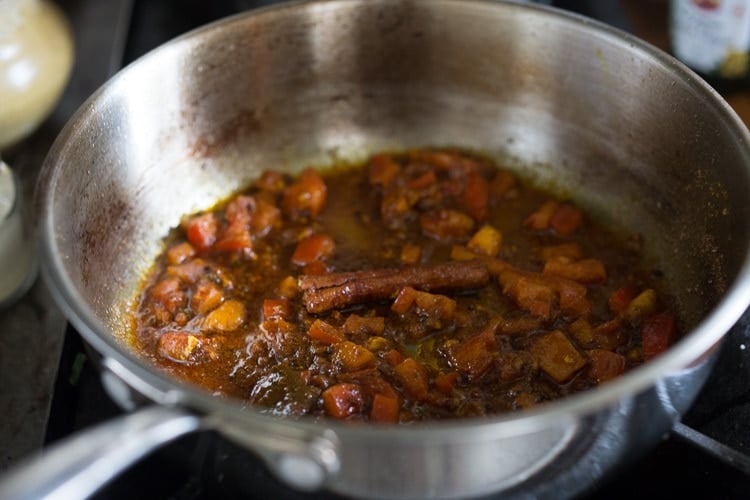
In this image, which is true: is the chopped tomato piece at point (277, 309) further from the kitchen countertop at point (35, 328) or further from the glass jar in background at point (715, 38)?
the glass jar in background at point (715, 38)

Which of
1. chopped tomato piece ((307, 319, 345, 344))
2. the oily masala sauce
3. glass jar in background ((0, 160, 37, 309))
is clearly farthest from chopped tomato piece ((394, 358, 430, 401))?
glass jar in background ((0, 160, 37, 309))

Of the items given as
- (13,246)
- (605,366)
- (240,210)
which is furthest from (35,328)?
(605,366)

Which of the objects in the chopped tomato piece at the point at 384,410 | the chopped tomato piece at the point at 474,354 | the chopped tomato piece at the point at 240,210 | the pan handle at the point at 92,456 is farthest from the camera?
the chopped tomato piece at the point at 240,210

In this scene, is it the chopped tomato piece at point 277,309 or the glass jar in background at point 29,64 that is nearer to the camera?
the chopped tomato piece at point 277,309

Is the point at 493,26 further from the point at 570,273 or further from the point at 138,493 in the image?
the point at 138,493

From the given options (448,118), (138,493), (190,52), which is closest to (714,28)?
(448,118)

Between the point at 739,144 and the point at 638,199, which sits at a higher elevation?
the point at 739,144

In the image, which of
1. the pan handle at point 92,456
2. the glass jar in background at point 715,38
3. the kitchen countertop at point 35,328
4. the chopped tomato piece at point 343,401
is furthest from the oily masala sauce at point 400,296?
the glass jar in background at point 715,38

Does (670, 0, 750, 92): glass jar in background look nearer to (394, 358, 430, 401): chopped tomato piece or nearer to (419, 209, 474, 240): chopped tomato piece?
(419, 209, 474, 240): chopped tomato piece
